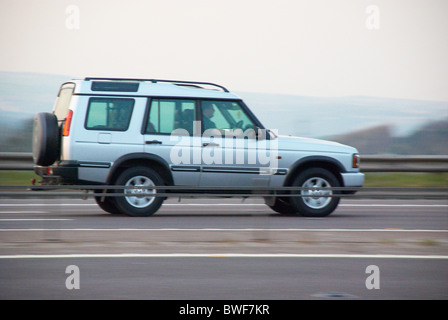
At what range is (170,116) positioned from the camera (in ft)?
35.2

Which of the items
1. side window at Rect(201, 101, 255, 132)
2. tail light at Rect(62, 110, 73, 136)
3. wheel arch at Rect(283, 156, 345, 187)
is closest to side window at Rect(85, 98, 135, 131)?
tail light at Rect(62, 110, 73, 136)

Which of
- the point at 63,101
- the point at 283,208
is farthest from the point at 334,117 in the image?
the point at 63,101

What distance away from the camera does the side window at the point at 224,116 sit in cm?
1080

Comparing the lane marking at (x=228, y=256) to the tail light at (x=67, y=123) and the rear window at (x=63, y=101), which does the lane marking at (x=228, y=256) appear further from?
the rear window at (x=63, y=101)

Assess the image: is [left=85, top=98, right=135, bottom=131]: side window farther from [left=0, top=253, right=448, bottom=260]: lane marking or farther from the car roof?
[left=0, top=253, right=448, bottom=260]: lane marking

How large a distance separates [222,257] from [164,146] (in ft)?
13.2

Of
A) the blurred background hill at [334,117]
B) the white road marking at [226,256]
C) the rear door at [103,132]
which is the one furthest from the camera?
the blurred background hill at [334,117]

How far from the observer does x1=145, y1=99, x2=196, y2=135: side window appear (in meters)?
10.6

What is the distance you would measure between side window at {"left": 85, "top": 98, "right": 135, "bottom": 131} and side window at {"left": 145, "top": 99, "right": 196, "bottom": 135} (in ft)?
1.19

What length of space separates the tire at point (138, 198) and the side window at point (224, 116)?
3.92 feet

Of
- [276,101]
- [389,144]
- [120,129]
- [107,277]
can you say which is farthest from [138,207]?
[389,144]

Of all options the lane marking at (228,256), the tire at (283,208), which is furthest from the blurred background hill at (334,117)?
the lane marking at (228,256)

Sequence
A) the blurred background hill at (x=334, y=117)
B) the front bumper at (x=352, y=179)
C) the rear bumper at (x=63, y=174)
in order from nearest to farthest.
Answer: the rear bumper at (x=63, y=174)
the front bumper at (x=352, y=179)
the blurred background hill at (x=334, y=117)
